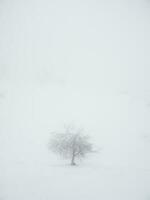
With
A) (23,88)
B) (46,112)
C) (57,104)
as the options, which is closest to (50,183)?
(46,112)

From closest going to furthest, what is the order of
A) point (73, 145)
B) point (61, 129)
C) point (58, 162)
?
point (73, 145)
point (58, 162)
point (61, 129)

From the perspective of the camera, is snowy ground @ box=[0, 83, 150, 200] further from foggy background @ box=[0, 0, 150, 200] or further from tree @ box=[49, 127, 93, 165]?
tree @ box=[49, 127, 93, 165]

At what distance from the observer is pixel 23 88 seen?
88.9 metres

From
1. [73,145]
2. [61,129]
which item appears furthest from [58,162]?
[61,129]

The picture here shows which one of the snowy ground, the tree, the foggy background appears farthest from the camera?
the tree

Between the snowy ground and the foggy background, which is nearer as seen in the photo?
the snowy ground

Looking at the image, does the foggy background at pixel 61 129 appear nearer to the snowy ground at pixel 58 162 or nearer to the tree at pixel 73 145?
the snowy ground at pixel 58 162

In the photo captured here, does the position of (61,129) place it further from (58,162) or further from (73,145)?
(73,145)

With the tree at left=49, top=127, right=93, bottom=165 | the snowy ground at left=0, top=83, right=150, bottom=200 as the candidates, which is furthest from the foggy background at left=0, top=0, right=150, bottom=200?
Result: the tree at left=49, top=127, right=93, bottom=165

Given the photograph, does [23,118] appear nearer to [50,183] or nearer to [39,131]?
[39,131]

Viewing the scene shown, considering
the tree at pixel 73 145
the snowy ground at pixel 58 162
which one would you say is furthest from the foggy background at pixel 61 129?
the tree at pixel 73 145

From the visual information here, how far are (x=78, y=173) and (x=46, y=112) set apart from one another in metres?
43.4

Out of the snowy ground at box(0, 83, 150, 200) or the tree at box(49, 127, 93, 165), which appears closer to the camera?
the snowy ground at box(0, 83, 150, 200)

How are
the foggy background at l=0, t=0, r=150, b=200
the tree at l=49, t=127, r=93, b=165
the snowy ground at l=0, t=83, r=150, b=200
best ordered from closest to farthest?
the snowy ground at l=0, t=83, r=150, b=200 < the foggy background at l=0, t=0, r=150, b=200 < the tree at l=49, t=127, r=93, b=165
